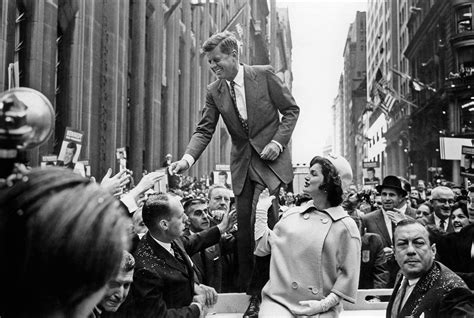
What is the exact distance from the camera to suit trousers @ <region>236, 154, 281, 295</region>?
5700 millimetres

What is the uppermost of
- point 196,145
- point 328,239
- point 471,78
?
point 471,78

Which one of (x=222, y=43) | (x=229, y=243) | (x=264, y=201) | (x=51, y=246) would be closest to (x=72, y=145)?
(x=229, y=243)

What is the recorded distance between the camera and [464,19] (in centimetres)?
4719

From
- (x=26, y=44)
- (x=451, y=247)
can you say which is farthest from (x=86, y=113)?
(x=451, y=247)

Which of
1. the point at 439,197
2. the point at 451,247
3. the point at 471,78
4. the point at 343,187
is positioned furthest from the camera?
the point at 471,78

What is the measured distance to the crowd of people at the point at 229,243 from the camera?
1.25 m

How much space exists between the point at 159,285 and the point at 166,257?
11.1 inches

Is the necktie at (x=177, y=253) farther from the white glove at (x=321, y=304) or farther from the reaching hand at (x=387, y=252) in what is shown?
the reaching hand at (x=387, y=252)

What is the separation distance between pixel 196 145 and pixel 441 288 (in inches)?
113

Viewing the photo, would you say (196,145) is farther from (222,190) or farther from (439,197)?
(439,197)

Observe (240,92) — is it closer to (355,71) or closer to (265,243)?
(265,243)

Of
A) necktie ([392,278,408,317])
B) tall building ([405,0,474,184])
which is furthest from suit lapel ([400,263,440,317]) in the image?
tall building ([405,0,474,184])

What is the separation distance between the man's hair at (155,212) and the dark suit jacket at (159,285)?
11 centimetres

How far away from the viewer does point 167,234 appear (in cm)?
452
